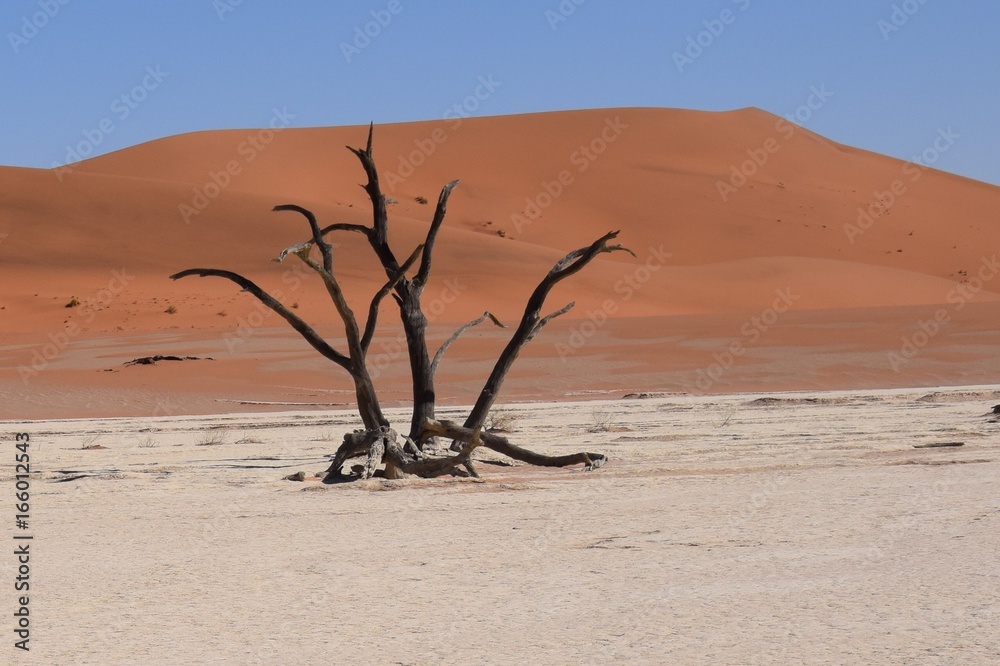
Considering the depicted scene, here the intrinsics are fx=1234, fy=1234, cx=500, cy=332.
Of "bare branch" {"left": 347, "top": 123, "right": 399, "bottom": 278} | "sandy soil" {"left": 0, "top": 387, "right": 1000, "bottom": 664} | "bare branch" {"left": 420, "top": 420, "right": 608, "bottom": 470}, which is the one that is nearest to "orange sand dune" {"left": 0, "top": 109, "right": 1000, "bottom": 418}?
→ "bare branch" {"left": 347, "top": 123, "right": 399, "bottom": 278}

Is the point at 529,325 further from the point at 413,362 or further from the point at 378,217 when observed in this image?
the point at 378,217

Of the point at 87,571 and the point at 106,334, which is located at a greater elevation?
the point at 106,334

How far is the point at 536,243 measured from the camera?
58.6m

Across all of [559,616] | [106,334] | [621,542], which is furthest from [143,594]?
[106,334]

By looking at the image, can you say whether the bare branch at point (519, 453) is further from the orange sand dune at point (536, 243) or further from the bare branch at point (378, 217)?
the orange sand dune at point (536, 243)

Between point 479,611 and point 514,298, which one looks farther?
point 514,298

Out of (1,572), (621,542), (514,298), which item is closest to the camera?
(1,572)

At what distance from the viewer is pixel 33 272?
43.9m

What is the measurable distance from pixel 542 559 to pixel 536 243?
170ft

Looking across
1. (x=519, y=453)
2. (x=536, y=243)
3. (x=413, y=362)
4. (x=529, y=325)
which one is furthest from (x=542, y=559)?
(x=536, y=243)

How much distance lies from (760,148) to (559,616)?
7793 cm

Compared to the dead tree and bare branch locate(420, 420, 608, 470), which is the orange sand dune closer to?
the dead tree

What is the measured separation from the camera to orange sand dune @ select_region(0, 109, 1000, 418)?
27.4 meters

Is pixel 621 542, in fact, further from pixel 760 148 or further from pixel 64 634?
pixel 760 148
